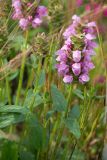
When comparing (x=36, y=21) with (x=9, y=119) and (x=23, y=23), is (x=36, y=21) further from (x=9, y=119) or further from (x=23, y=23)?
(x=9, y=119)

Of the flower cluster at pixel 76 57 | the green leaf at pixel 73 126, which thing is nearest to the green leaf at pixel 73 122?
the green leaf at pixel 73 126

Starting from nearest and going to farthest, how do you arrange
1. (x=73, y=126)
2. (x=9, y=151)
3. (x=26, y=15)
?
1. (x=9, y=151)
2. (x=73, y=126)
3. (x=26, y=15)

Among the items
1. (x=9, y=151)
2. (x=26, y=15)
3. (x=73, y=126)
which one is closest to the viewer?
(x=9, y=151)

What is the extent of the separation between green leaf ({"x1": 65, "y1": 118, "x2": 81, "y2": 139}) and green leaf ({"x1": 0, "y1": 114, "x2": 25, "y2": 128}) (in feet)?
0.41

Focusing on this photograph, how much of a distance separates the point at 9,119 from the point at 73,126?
0.18m

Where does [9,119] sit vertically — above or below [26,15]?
below

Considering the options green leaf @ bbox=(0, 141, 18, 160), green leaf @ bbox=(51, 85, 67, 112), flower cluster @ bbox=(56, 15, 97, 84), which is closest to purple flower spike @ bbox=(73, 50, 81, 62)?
flower cluster @ bbox=(56, 15, 97, 84)

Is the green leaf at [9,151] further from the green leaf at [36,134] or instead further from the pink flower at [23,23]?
the pink flower at [23,23]

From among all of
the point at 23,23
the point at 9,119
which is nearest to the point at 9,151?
the point at 9,119

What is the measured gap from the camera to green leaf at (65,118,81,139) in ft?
4.13

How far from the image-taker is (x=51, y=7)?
1510 mm

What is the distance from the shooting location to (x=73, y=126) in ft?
4.27

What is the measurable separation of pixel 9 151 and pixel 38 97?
25 cm

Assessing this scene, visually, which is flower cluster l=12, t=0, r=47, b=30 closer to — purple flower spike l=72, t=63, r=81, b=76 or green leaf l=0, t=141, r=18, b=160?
purple flower spike l=72, t=63, r=81, b=76
